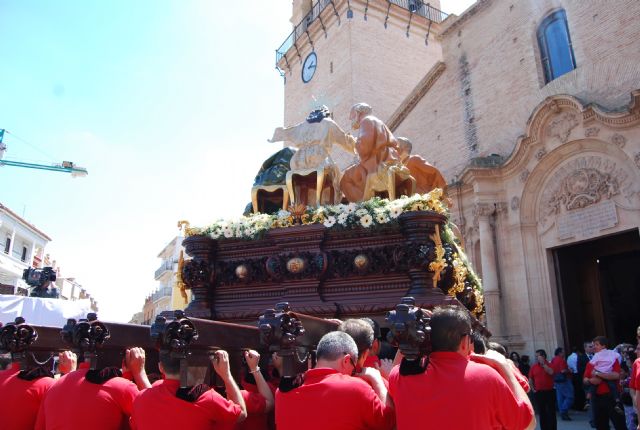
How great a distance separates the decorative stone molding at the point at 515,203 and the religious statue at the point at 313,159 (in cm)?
935

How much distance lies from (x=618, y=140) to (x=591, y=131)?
77 centimetres

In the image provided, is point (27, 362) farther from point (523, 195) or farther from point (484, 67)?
point (484, 67)

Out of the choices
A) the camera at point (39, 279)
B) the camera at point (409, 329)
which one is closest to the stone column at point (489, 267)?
the camera at point (39, 279)

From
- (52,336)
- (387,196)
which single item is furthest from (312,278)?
(52,336)

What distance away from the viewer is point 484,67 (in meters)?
18.2

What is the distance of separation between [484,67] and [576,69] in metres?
3.51

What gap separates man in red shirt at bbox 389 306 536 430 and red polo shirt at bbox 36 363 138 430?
6.26 ft

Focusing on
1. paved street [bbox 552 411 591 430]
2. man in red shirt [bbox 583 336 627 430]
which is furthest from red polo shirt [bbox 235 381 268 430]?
paved street [bbox 552 411 591 430]

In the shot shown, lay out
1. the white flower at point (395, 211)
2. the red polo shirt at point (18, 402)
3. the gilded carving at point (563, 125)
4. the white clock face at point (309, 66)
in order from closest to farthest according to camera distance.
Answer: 1. the red polo shirt at point (18, 402)
2. the white flower at point (395, 211)
3. the gilded carving at point (563, 125)
4. the white clock face at point (309, 66)

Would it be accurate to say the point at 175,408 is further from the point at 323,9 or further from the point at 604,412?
the point at 323,9

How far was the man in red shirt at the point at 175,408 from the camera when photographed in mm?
3051

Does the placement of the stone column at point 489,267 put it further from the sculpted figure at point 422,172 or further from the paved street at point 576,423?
the sculpted figure at point 422,172

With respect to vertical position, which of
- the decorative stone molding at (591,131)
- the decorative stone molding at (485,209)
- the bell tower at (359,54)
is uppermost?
the bell tower at (359,54)

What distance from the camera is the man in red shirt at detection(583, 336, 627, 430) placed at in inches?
322
